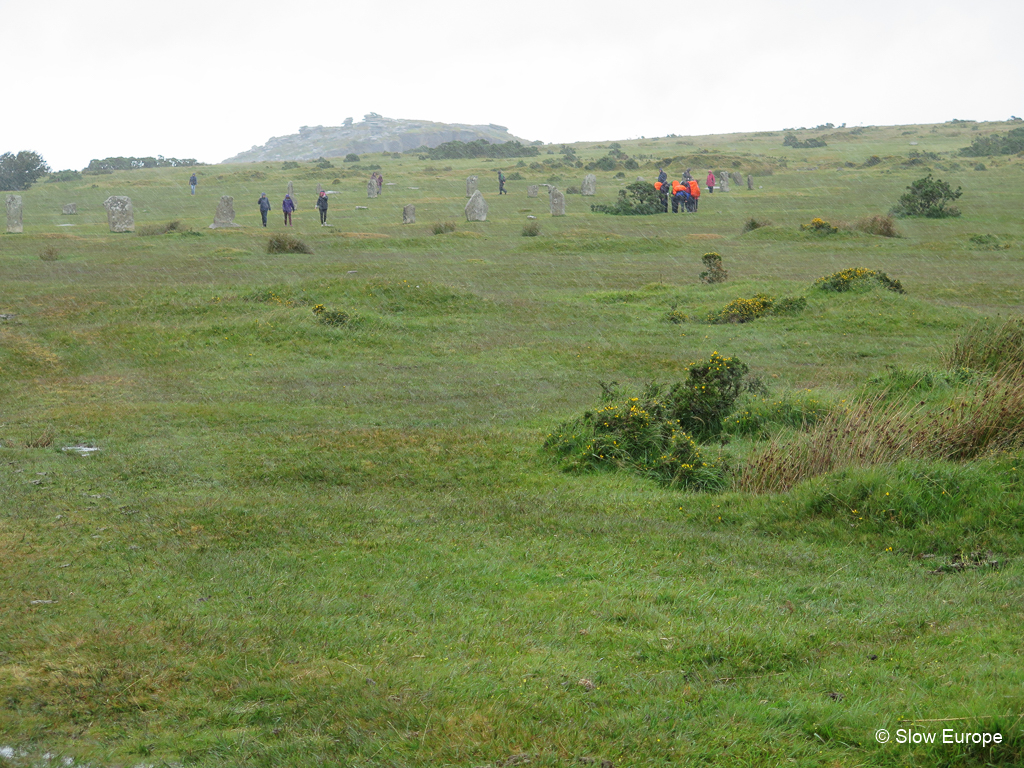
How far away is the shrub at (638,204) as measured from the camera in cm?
4700

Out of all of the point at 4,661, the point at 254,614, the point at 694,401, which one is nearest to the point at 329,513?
the point at 254,614

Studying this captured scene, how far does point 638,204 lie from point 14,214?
2721 centimetres

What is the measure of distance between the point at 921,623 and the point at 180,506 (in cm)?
640

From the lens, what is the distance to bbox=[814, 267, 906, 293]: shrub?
915 inches

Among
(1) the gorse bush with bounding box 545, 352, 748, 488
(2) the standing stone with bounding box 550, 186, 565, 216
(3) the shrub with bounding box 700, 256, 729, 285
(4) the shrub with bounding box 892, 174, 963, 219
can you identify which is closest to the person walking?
(2) the standing stone with bounding box 550, 186, 565, 216

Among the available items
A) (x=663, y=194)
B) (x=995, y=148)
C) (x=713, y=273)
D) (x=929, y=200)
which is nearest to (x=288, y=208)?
(x=663, y=194)

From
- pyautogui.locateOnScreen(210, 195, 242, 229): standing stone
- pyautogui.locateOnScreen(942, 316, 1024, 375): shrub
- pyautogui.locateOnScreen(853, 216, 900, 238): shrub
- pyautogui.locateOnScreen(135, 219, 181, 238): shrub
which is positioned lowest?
pyautogui.locateOnScreen(942, 316, 1024, 375): shrub

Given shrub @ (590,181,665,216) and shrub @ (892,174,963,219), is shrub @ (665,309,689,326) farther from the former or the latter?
shrub @ (892,174,963,219)

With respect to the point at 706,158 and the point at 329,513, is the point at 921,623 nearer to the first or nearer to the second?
the point at 329,513

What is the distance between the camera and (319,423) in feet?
43.9

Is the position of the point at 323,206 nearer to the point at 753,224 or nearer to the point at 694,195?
the point at 694,195

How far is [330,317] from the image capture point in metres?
20.4

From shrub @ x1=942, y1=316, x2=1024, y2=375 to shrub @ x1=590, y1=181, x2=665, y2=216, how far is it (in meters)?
33.6

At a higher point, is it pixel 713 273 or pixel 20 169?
pixel 20 169
